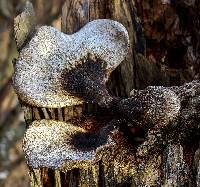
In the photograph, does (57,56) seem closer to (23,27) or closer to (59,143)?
(23,27)

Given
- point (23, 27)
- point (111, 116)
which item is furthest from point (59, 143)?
point (23, 27)

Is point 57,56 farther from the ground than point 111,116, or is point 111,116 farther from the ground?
point 57,56

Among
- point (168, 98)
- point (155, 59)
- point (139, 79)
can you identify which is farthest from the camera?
point (155, 59)

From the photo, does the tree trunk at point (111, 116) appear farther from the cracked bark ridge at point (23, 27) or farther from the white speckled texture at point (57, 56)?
the cracked bark ridge at point (23, 27)

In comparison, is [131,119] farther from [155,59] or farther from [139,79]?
[155,59]

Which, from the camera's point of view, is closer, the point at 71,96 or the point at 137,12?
the point at 71,96

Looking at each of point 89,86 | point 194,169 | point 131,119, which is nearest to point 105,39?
point 89,86
